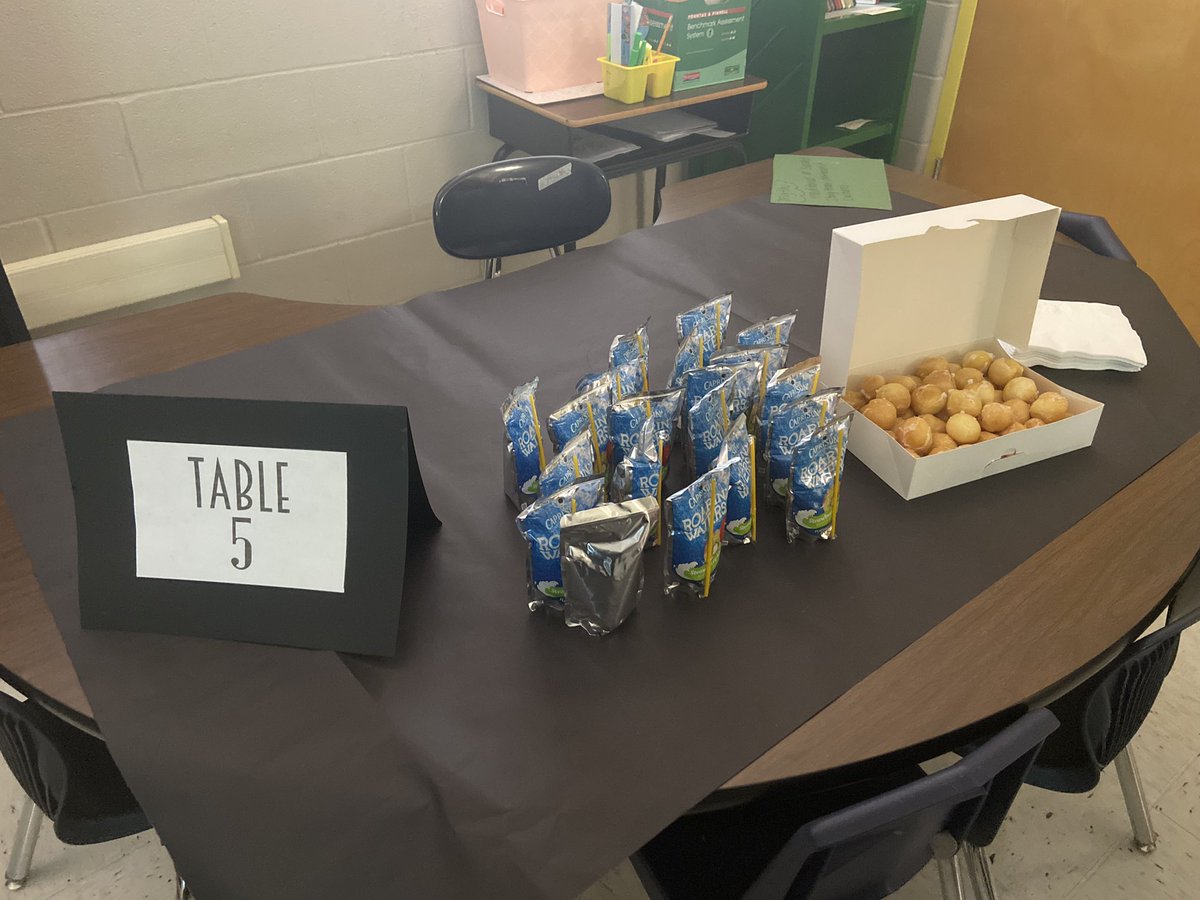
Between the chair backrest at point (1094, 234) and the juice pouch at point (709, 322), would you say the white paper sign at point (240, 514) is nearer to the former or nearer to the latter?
the juice pouch at point (709, 322)

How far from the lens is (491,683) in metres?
0.80

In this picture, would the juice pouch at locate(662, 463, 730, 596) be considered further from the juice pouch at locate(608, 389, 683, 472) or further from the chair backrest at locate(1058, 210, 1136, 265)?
the chair backrest at locate(1058, 210, 1136, 265)

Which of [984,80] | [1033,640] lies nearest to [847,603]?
[1033,640]

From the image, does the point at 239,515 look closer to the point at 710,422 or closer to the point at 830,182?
the point at 710,422

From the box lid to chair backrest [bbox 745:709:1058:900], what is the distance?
1.70ft

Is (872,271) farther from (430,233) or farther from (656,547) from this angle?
(430,233)

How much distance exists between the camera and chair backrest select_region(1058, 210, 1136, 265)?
1713 mm

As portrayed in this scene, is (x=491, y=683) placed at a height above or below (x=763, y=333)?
below

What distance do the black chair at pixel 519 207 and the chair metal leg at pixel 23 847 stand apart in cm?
122

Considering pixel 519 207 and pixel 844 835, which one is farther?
pixel 519 207

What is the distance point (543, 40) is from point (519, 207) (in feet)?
2.05

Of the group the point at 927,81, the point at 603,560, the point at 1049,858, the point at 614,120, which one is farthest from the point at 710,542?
the point at 927,81

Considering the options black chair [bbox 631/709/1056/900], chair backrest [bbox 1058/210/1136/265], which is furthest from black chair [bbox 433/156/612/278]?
black chair [bbox 631/709/1056/900]

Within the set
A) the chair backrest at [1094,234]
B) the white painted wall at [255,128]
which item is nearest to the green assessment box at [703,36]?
the white painted wall at [255,128]
